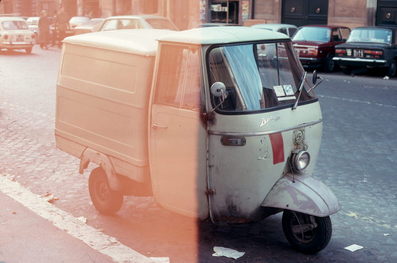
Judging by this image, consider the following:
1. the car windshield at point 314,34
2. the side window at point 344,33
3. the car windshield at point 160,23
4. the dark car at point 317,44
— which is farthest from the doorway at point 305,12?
the car windshield at point 160,23

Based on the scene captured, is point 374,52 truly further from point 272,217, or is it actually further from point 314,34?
point 272,217

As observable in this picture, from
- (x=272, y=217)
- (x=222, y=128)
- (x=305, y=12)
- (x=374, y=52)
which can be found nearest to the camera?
(x=222, y=128)

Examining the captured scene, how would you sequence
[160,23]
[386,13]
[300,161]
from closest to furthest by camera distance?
[300,161] < [160,23] < [386,13]

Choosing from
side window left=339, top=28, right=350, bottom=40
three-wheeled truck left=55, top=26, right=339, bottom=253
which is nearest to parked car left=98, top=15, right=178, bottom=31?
side window left=339, top=28, right=350, bottom=40

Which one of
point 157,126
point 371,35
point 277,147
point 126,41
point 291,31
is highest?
point 126,41

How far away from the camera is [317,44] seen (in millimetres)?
21984

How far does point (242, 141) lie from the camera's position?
5.36m

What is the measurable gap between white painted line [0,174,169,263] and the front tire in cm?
31

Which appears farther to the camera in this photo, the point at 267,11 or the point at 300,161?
the point at 267,11

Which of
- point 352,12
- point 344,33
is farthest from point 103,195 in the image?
point 352,12

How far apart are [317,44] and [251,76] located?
17.0m

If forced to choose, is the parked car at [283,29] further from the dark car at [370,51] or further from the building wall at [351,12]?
the building wall at [351,12]

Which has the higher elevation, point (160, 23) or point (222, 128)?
point (222, 128)

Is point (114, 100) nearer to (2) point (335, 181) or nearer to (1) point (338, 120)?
(2) point (335, 181)
